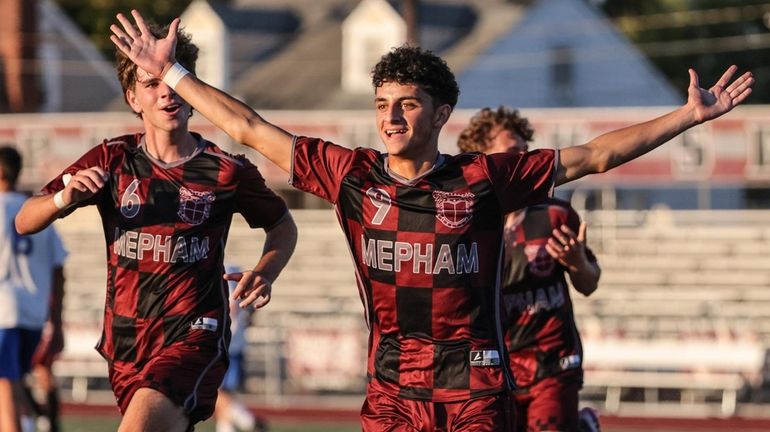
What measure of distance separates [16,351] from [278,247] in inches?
145

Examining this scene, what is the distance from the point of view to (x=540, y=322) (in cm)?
806

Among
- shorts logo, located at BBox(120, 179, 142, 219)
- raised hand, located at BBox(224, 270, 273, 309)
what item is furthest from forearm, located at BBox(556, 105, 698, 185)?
shorts logo, located at BBox(120, 179, 142, 219)

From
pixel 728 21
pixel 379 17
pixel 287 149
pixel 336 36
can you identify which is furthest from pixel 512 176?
pixel 728 21

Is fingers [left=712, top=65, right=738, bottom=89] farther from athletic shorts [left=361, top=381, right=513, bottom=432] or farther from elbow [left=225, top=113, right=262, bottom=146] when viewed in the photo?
elbow [left=225, top=113, right=262, bottom=146]

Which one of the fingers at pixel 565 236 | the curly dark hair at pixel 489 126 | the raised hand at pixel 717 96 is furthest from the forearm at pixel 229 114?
the curly dark hair at pixel 489 126

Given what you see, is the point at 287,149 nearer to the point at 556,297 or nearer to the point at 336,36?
the point at 556,297

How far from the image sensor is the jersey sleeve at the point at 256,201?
7051 mm

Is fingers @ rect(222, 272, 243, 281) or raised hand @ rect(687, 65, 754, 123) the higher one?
raised hand @ rect(687, 65, 754, 123)

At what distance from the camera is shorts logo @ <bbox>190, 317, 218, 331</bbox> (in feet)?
22.5

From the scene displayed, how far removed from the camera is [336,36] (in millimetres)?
45562

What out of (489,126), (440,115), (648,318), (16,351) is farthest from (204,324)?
(648,318)

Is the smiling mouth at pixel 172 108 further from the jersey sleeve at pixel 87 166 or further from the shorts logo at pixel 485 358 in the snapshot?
the shorts logo at pixel 485 358

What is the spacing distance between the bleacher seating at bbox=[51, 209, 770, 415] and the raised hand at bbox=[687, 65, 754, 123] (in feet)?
39.5

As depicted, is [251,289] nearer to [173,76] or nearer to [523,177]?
[173,76]
